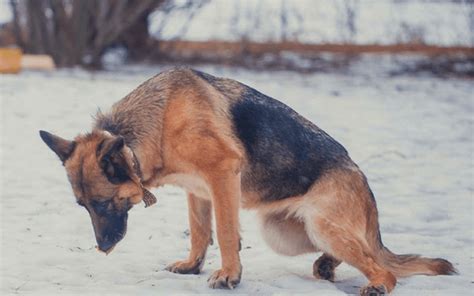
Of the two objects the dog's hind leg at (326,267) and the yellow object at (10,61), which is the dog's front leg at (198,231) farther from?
the yellow object at (10,61)

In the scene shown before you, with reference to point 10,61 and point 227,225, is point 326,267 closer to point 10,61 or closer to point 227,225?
point 227,225

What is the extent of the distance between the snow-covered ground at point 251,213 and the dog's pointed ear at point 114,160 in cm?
65

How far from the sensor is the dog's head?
485 centimetres

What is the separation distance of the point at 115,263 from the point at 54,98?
695 centimetres

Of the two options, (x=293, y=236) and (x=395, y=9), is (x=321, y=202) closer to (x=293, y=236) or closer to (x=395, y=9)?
(x=293, y=236)

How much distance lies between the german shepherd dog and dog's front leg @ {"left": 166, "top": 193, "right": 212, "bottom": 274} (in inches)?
0.5

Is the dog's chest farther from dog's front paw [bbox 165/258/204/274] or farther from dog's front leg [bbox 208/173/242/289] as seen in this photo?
dog's front paw [bbox 165/258/204/274]

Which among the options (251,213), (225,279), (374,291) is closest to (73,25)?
(251,213)

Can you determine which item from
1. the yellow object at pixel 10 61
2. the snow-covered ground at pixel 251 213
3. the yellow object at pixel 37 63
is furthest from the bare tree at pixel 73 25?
the snow-covered ground at pixel 251 213

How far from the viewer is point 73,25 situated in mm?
16844

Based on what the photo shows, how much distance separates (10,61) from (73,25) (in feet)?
8.23

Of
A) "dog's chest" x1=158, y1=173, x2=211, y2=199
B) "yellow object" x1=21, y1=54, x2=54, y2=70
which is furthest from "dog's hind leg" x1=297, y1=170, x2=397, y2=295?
"yellow object" x1=21, y1=54, x2=54, y2=70

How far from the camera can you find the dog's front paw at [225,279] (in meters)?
5.16

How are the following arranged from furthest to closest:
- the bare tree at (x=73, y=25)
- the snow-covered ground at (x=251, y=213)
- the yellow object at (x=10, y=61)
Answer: the bare tree at (x=73, y=25) → the yellow object at (x=10, y=61) → the snow-covered ground at (x=251, y=213)
